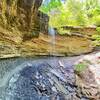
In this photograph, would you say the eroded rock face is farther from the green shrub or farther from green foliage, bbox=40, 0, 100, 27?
the green shrub

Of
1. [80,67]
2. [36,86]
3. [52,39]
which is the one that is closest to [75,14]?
[52,39]

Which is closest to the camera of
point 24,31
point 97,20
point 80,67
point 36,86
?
point 36,86

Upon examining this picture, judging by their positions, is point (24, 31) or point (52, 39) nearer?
point (24, 31)

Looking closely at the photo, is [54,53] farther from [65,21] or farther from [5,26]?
[5,26]

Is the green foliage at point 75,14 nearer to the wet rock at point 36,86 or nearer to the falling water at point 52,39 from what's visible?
the falling water at point 52,39

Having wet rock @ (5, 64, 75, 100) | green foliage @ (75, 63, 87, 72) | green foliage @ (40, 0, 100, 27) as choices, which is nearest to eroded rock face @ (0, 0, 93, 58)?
wet rock @ (5, 64, 75, 100)

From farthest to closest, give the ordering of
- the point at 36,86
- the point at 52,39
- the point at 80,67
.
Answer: the point at 52,39 < the point at 80,67 < the point at 36,86

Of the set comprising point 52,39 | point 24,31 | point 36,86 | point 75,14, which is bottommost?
point 36,86

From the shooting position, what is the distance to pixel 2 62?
6047 mm

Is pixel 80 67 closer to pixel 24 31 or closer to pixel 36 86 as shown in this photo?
pixel 36 86

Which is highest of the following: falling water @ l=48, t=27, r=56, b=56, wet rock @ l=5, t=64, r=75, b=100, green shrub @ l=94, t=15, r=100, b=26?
green shrub @ l=94, t=15, r=100, b=26

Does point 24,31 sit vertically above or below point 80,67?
above

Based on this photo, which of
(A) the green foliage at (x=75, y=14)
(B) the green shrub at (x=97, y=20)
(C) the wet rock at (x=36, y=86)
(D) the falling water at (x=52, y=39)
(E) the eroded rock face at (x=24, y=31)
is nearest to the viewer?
(C) the wet rock at (x=36, y=86)

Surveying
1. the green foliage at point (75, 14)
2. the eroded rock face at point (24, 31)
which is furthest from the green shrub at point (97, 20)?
the eroded rock face at point (24, 31)
